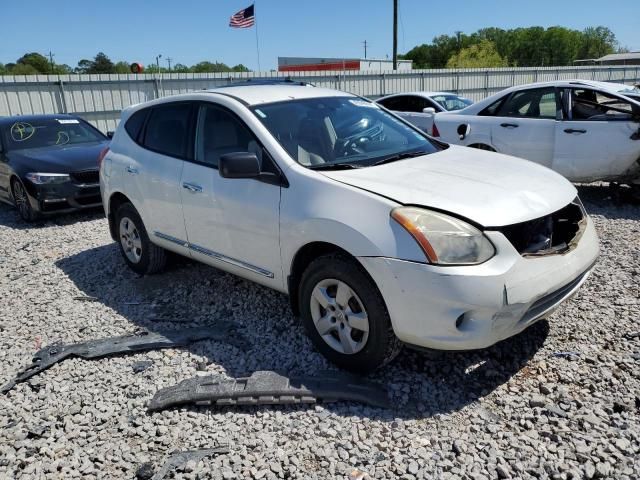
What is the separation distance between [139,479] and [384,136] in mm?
2868

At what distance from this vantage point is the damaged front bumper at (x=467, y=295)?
267 centimetres

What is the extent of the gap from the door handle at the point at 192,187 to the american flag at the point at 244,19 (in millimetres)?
17422

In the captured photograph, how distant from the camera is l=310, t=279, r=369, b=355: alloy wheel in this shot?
309cm

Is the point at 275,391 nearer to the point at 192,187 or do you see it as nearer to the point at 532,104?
the point at 192,187

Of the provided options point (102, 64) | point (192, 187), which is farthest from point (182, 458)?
point (102, 64)

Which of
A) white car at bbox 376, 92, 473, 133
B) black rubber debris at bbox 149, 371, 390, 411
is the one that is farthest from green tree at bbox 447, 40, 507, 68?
black rubber debris at bbox 149, 371, 390, 411

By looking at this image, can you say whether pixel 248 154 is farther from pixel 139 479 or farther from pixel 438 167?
pixel 139 479

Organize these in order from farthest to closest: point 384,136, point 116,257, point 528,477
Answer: point 116,257 → point 384,136 → point 528,477

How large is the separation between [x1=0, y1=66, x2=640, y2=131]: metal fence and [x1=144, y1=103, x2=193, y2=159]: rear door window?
1057cm

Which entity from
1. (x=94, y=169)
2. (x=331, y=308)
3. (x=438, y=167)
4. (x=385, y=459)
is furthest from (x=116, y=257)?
(x=385, y=459)

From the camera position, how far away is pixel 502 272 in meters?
2.69

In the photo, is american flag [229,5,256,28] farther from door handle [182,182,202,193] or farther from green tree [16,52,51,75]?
green tree [16,52,51,75]

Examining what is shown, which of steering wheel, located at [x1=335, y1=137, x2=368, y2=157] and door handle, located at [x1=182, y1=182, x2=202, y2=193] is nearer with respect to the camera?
steering wheel, located at [x1=335, y1=137, x2=368, y2=157]

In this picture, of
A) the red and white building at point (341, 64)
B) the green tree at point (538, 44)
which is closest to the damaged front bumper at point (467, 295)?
the red and white building at point (341, 64)
